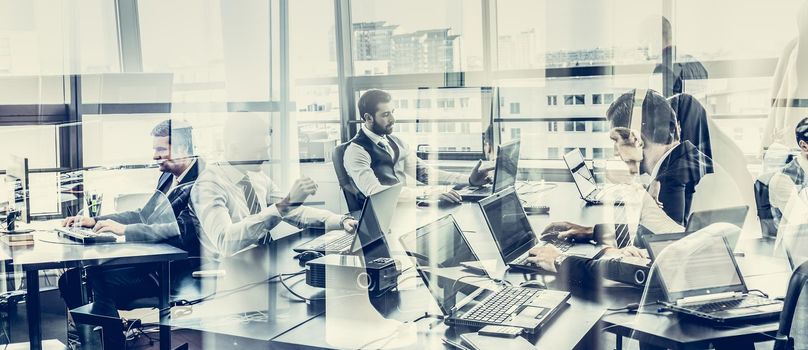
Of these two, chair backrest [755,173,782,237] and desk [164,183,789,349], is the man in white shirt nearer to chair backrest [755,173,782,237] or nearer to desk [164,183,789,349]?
chair backrest [755,173,782,237]

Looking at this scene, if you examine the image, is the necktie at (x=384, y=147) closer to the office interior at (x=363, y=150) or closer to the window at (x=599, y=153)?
the office interior at (x=363, y=150)

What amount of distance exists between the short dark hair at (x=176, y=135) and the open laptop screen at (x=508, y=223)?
1312 millimetres

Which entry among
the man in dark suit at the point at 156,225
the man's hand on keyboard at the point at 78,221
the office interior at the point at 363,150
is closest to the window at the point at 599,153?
the office interior at the point at 363,150

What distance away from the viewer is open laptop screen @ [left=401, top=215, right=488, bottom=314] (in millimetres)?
1471

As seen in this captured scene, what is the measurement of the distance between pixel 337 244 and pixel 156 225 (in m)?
0.83

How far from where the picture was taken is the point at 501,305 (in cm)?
139

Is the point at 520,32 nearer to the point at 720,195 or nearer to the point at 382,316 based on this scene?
the point at 720,195

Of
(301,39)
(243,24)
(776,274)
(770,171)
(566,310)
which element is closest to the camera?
(566,310)

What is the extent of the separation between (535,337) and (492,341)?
0.10 m

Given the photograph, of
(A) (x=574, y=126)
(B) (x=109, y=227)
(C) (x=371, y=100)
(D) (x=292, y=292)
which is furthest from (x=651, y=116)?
(B) (x=109, y=227)

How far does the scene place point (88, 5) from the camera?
7.94 feet

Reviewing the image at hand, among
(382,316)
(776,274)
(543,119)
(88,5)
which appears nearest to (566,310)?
(382,316)

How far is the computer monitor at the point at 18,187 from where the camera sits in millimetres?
2258

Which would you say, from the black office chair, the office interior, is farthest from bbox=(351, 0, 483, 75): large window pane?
the black office chair
